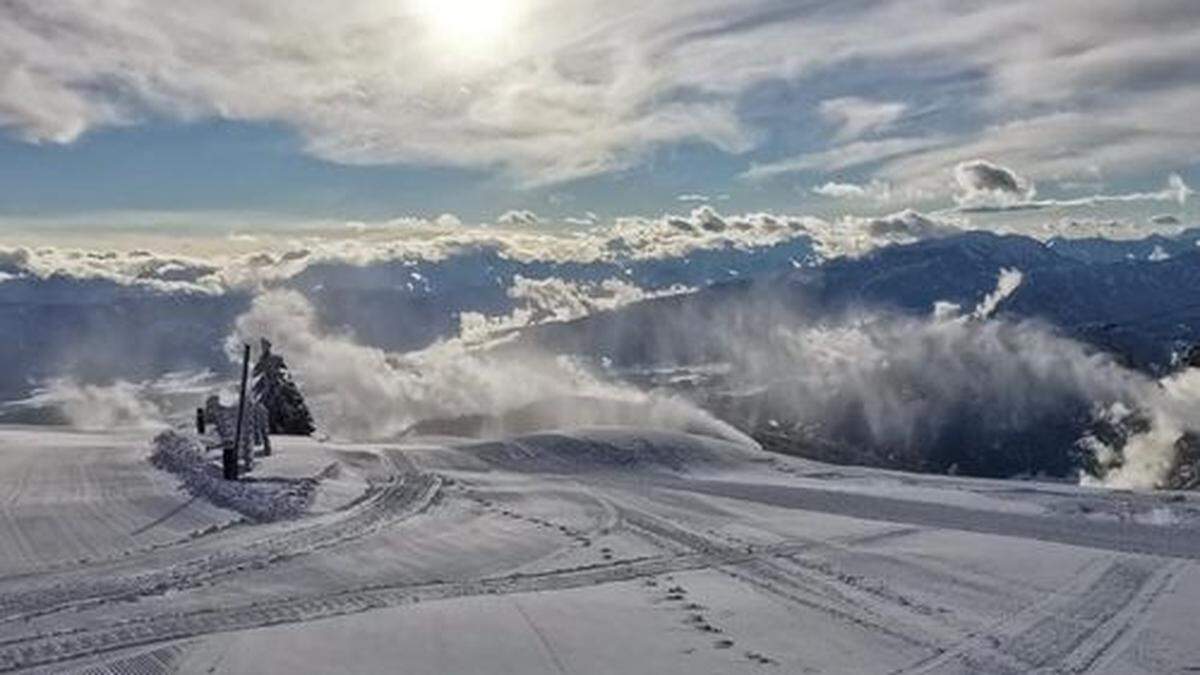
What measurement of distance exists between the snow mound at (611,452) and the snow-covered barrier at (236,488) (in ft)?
37.7

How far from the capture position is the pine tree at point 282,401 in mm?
69500

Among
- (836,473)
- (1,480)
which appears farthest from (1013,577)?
(1,480)

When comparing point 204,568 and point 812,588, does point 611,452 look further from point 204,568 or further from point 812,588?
point 204,568

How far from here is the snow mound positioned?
46.6 metres

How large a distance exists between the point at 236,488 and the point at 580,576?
43.5ft

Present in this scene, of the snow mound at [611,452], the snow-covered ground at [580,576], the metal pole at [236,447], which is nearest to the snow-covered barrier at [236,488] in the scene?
the metal pole at [236,447]

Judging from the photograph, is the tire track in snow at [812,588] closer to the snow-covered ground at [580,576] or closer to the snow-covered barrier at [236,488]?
the snow-covered ground at [580,576]

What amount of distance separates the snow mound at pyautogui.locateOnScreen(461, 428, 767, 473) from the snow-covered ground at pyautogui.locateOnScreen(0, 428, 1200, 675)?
22.1ft

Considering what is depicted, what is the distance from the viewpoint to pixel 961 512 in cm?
3425

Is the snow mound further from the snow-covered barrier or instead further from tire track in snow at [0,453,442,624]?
tire track in snow at [0,453,442,624]

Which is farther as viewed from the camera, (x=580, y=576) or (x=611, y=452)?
(x=611, y=452)

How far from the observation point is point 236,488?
33.5 metres

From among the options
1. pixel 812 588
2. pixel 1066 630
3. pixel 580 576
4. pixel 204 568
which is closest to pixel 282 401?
pixel 204 568

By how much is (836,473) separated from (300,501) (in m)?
21.2
